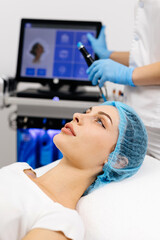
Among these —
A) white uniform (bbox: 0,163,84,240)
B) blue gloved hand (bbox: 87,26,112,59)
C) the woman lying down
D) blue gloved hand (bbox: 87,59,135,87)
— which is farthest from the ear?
blue gloved hand (bbox: 87,26,112,59)

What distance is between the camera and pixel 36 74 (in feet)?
6.50

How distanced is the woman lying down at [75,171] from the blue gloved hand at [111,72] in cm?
27

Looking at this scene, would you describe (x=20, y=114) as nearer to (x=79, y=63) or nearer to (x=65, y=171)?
(x=79, y=63)

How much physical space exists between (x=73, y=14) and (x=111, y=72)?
3.40ft

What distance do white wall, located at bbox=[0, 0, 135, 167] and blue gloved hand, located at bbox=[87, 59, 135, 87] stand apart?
2.82 feet

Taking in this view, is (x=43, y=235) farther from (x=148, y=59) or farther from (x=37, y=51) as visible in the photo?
(x=37, y=51)

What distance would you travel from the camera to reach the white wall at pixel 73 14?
220 cm

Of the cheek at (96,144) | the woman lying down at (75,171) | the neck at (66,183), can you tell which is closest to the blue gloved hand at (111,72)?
the woman lying down at (75,171)

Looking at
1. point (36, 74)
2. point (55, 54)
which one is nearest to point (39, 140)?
point (36, 74)

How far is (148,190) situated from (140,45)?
71cm

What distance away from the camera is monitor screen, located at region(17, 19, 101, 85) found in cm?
197

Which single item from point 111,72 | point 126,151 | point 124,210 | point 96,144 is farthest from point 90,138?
point 111,72

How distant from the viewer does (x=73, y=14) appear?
7.34 ft

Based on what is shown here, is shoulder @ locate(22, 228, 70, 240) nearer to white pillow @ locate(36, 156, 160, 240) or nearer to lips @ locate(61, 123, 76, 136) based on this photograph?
white pillow @ locate(36, 156, 160, 240)
